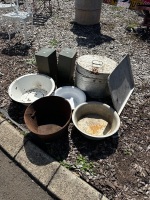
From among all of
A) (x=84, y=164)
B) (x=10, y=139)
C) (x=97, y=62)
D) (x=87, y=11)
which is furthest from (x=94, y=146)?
(x=87, y=11)

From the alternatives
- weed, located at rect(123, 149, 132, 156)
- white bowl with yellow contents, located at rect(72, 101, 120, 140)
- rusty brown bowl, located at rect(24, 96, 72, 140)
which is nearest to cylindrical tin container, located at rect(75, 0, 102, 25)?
white bowl with yellow contents, located at rect(72, 101, 120, 140)

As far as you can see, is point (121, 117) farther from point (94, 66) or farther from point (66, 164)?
point (66, 164)

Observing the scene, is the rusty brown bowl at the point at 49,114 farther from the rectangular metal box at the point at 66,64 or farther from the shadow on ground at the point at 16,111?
the rectangular metal box at the point at 66,64

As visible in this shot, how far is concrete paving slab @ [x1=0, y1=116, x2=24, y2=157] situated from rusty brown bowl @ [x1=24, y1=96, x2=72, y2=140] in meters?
0.35

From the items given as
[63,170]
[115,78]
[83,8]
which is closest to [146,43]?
[83,8]

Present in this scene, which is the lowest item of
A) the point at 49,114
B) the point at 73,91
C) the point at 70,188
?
the point at 70,188

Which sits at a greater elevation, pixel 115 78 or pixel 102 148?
pixel 115 78

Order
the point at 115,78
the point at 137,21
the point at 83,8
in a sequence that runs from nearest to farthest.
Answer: the point at 115,78 → the point at 83,8 → the point at 137,21

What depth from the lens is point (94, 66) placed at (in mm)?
4156

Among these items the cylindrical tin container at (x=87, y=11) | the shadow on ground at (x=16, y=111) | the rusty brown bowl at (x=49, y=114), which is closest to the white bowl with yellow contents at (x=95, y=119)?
the rusty brown bowl at (x=49, y=114)

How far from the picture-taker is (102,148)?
3.66 meters

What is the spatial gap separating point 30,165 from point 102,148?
1.17 meters

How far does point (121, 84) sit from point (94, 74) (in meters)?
0.62

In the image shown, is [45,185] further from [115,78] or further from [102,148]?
[115,78]
